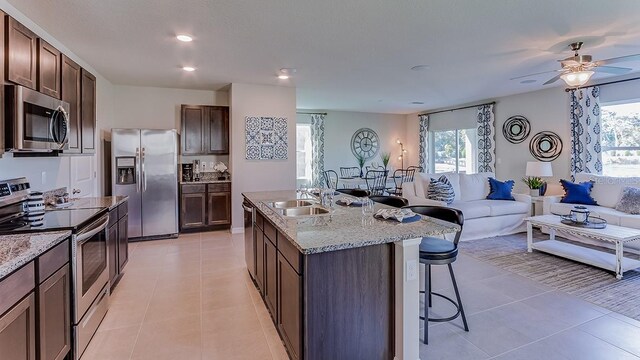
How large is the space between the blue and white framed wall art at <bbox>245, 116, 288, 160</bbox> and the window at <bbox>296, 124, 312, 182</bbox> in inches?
122

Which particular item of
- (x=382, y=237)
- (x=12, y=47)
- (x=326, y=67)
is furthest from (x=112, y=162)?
(x=382, y=237)

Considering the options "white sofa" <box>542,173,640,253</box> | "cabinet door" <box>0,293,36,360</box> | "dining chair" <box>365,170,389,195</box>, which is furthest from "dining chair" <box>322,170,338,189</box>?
"cabinet door" <box>0,293,36,360</box>

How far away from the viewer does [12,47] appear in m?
2.16

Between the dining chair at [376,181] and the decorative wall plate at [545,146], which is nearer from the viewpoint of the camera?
the decorative wall plate at [545,146]

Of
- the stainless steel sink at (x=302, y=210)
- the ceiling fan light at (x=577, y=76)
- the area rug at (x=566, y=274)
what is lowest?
the area rug at (x=566, y=274)

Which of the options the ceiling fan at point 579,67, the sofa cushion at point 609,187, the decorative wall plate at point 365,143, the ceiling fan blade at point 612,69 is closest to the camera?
the ceiling fan at point 579,67

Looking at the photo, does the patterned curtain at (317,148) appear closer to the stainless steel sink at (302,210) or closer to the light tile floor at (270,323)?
the light tile floor at (270,323)

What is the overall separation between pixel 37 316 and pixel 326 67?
3.97 m

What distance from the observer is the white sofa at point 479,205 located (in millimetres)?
5129

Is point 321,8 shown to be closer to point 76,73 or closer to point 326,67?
point 326,67

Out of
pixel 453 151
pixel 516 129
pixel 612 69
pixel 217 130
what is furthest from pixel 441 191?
pixel 217 130

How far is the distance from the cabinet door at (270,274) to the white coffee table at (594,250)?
364cm

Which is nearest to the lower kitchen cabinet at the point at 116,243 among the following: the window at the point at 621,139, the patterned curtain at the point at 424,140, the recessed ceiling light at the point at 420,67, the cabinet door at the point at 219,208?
the cabinet door at the point at 219,208

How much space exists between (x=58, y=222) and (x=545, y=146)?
733 cm
